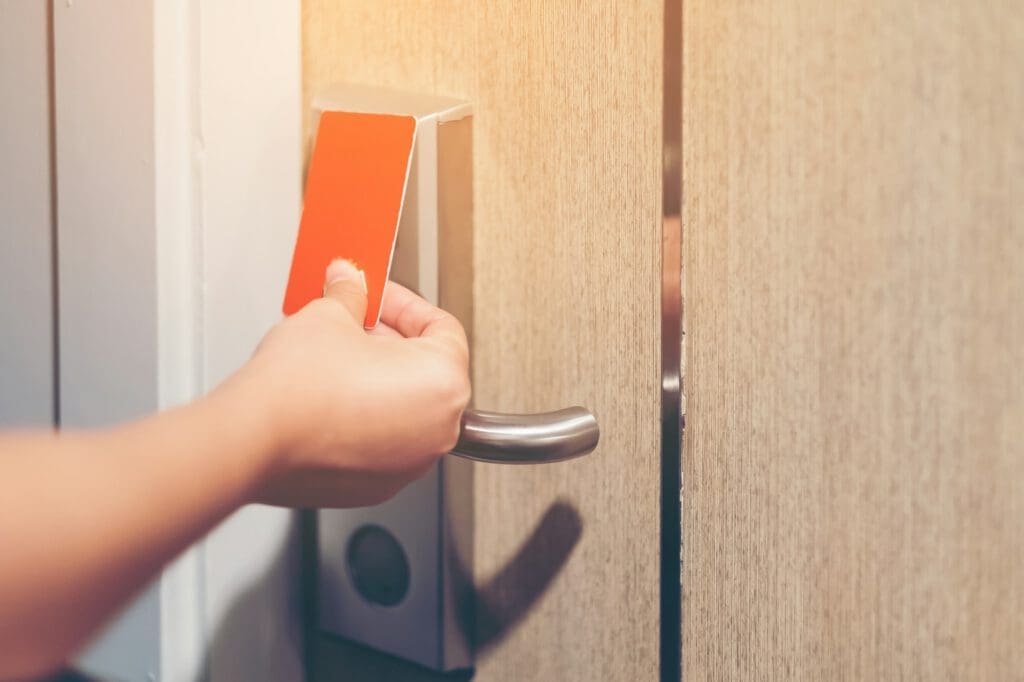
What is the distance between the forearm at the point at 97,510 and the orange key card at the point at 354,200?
0.13 metres

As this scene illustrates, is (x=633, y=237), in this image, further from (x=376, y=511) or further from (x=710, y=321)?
(x=376, y=511)

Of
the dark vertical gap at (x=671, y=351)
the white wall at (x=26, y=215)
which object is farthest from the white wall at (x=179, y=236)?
the dark vertical gap at (x=671, y=351)

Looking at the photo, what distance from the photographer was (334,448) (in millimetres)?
299

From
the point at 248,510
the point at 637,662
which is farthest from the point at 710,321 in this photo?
the point at 248,510

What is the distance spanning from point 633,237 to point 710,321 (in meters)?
0.05

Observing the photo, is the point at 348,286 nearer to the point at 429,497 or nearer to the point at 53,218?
the point at 429,497

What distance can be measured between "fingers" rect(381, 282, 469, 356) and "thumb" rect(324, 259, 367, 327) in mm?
16

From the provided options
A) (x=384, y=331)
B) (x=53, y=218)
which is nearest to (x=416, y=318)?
(x=384, y=331)

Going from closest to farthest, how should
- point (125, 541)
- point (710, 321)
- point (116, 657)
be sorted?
1. point (125, 541)
2. point (710, 321)
3. point (116, 657)

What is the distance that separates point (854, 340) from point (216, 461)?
0.23 m

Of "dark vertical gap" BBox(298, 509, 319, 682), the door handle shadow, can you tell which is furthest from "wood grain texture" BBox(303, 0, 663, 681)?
"dark vertical gap" BBox(298, 509, 319, 682)

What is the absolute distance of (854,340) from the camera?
314 mm

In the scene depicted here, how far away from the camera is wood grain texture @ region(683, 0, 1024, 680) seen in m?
0.29

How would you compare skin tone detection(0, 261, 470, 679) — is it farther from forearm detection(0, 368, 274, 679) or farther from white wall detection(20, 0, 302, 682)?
white wall detection(20, 0, 302, 682)
